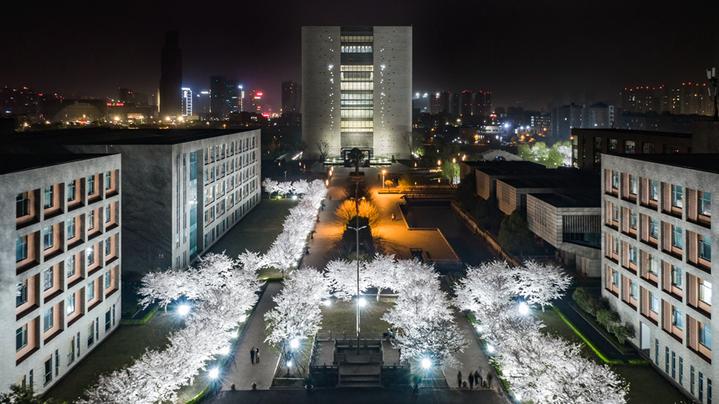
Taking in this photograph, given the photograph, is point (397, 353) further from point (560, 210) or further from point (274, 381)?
point (560, 210)

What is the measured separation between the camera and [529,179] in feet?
219

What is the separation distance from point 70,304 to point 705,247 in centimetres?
3195

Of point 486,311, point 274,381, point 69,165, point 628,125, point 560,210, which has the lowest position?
point 274,381

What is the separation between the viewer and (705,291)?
2469 cm

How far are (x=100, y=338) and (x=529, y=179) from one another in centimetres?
5130

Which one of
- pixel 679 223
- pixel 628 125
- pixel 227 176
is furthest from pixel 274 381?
pixel 628 125

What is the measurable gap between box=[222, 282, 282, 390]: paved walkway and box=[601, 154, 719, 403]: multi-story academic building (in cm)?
2041

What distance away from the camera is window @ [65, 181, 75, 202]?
28619 millimetres

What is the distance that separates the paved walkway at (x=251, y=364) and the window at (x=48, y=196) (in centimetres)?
1247

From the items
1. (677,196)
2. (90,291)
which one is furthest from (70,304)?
(677,196)

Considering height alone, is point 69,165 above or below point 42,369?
Result: above

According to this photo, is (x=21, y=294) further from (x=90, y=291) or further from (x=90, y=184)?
(x=90, y=184)

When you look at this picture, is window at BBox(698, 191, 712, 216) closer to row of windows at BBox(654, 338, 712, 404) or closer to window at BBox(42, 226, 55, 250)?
row of windows at BBox(654, 338, 712, 404)

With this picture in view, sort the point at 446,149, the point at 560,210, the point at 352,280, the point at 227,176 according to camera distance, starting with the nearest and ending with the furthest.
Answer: the point at 352,280 → the point at 560,210 → the point at 227,176 → the point at 446,149
